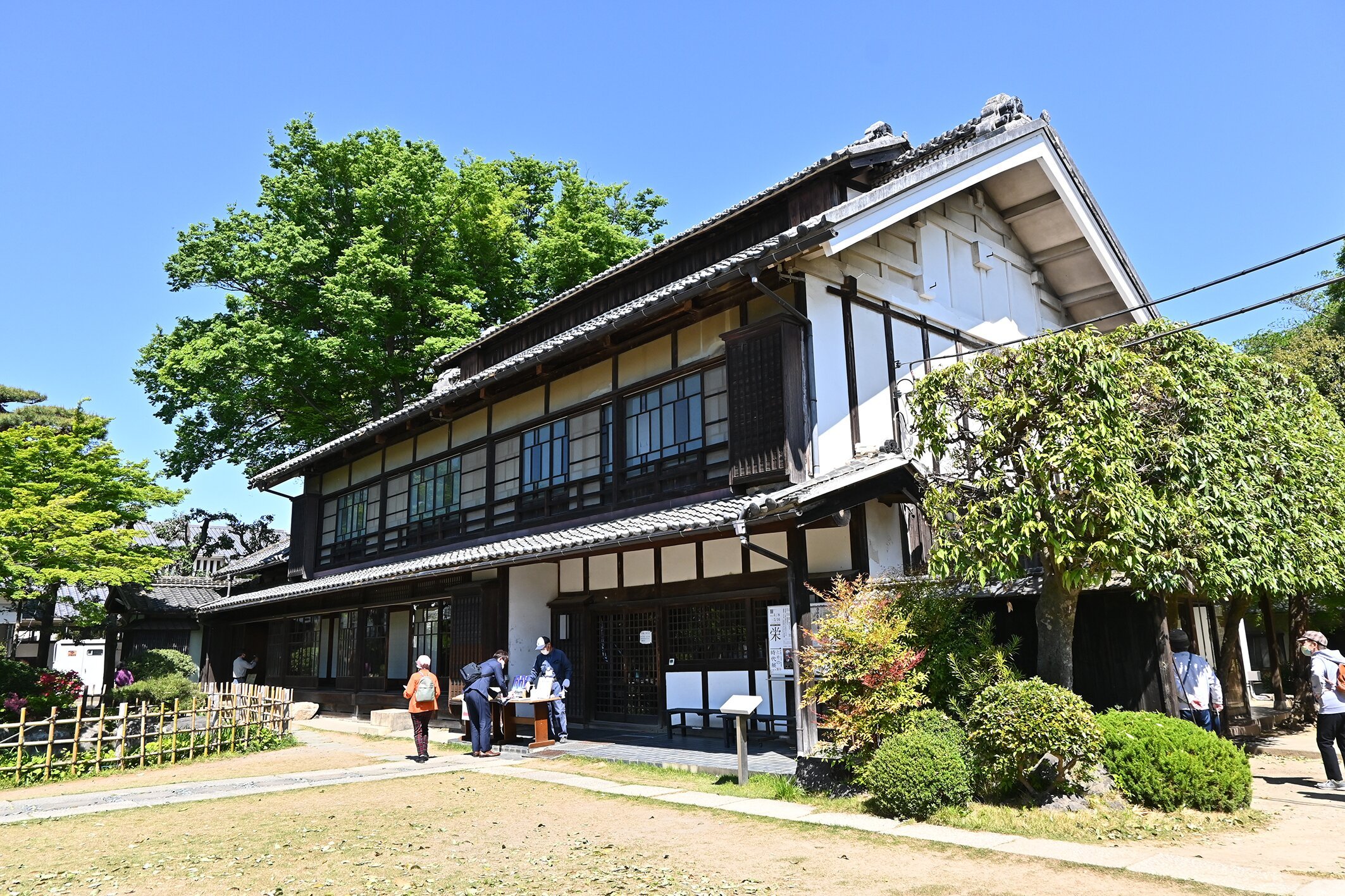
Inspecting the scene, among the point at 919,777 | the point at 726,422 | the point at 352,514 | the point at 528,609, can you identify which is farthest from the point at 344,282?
the point at 919,777

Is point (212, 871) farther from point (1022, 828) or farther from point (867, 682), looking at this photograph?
point (1022, 828)

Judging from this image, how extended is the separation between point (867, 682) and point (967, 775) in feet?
4.17

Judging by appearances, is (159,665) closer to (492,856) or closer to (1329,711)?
(492,856)

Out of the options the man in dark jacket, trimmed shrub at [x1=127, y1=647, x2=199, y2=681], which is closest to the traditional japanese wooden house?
the man in dark jacket

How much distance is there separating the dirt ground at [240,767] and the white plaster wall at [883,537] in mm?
8470

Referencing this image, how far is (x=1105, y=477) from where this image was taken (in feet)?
28.8

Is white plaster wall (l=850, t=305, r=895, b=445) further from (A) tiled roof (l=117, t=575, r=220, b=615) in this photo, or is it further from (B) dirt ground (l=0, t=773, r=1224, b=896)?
(A) tiled roof (l=117, t=575, r=220, b=615)

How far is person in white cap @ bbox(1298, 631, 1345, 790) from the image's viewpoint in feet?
31.9

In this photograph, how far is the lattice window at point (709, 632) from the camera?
13.7 m

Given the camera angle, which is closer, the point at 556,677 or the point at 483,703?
the point at 483,703

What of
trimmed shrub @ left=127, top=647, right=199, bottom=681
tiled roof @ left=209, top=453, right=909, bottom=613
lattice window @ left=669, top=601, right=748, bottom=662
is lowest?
trimmed shrub @ left=127, top=647, right=199, bottom=681

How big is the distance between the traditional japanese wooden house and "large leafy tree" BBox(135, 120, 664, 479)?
8545 mm

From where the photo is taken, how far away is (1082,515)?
29.0 ft

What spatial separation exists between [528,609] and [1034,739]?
10.4 meters
